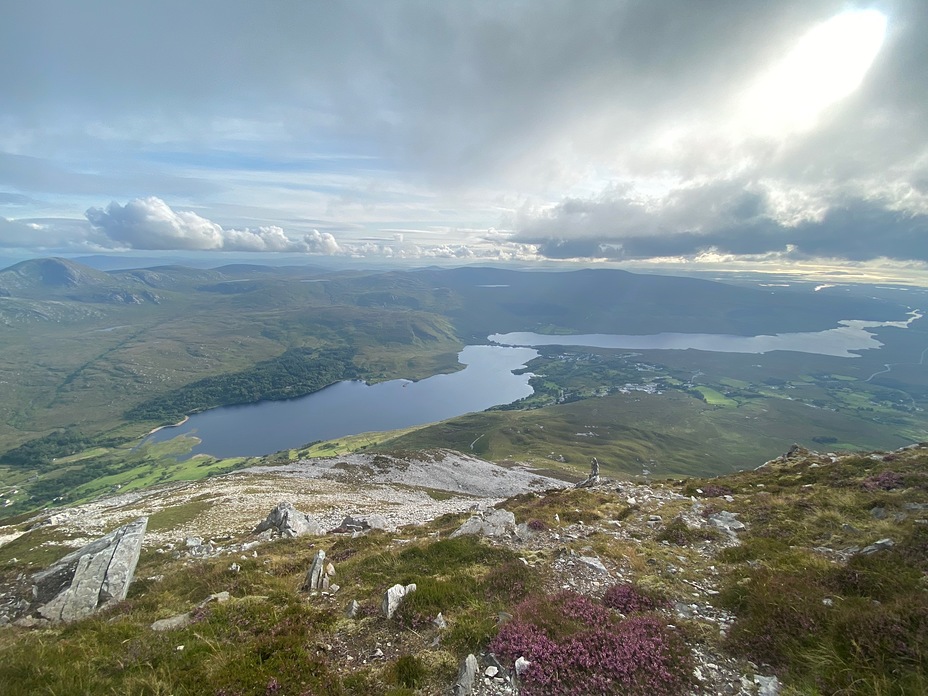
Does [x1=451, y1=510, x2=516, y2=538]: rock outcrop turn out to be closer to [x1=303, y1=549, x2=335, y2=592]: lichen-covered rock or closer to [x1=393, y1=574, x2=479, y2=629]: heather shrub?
[x1=393, y1=574, x2=479, y2=629]: heather shrub

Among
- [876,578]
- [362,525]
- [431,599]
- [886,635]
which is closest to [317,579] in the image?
[431,599]

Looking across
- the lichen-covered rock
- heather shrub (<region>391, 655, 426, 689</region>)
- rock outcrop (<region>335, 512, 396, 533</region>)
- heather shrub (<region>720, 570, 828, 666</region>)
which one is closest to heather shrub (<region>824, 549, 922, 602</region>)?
heather shrub (<region>720, 570, 828, 666</region>)

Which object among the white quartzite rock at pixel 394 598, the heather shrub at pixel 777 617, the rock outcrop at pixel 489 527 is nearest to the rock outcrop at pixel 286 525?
the rock outcrop at pixel 489 527

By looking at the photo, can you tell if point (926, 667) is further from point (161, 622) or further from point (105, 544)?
point (105, 544)

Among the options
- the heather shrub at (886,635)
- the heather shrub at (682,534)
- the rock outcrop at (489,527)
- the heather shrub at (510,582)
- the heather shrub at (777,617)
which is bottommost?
the rock outcrop at (489,527)

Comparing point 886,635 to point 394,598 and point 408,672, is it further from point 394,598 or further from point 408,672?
point 394,598

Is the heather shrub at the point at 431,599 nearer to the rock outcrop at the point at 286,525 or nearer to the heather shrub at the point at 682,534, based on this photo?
the heather shrub at the point at 682,534
